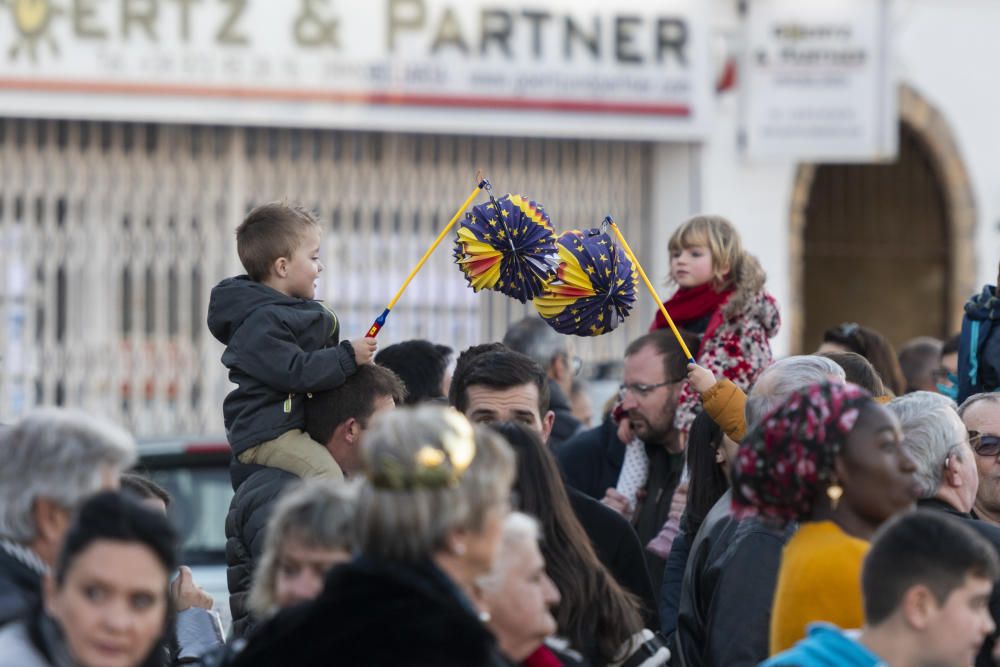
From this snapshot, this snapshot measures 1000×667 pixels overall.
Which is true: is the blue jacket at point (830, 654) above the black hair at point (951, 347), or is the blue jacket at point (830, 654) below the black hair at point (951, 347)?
below

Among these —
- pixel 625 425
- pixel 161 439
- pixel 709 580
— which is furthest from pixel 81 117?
pixel 709 580

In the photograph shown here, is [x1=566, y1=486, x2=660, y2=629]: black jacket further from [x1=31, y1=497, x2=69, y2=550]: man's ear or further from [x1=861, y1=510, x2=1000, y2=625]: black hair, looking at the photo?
[x1=31, y1=497, x2=69, y2=550]: man's ear

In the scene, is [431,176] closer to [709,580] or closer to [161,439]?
[161,439]

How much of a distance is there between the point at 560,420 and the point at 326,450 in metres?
2.45

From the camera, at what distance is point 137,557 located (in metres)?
3.27

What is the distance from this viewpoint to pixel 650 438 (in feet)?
20.4

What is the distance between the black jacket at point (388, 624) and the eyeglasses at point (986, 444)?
275 cm

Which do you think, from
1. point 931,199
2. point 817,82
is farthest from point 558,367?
point 931,199

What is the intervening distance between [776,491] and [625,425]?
2.62 meters

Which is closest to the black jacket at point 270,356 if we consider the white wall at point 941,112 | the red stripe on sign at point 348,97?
the red stripe on sign at point 348,97

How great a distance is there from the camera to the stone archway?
12.9 m

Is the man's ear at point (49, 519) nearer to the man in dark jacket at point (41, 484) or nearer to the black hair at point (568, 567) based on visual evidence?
the man in dark jacket at point (41, 484)

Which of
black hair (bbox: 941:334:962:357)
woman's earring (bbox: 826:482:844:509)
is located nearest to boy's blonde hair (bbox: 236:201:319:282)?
woman's earring (bbox: 826:482:844:509)

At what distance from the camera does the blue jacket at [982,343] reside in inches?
251
